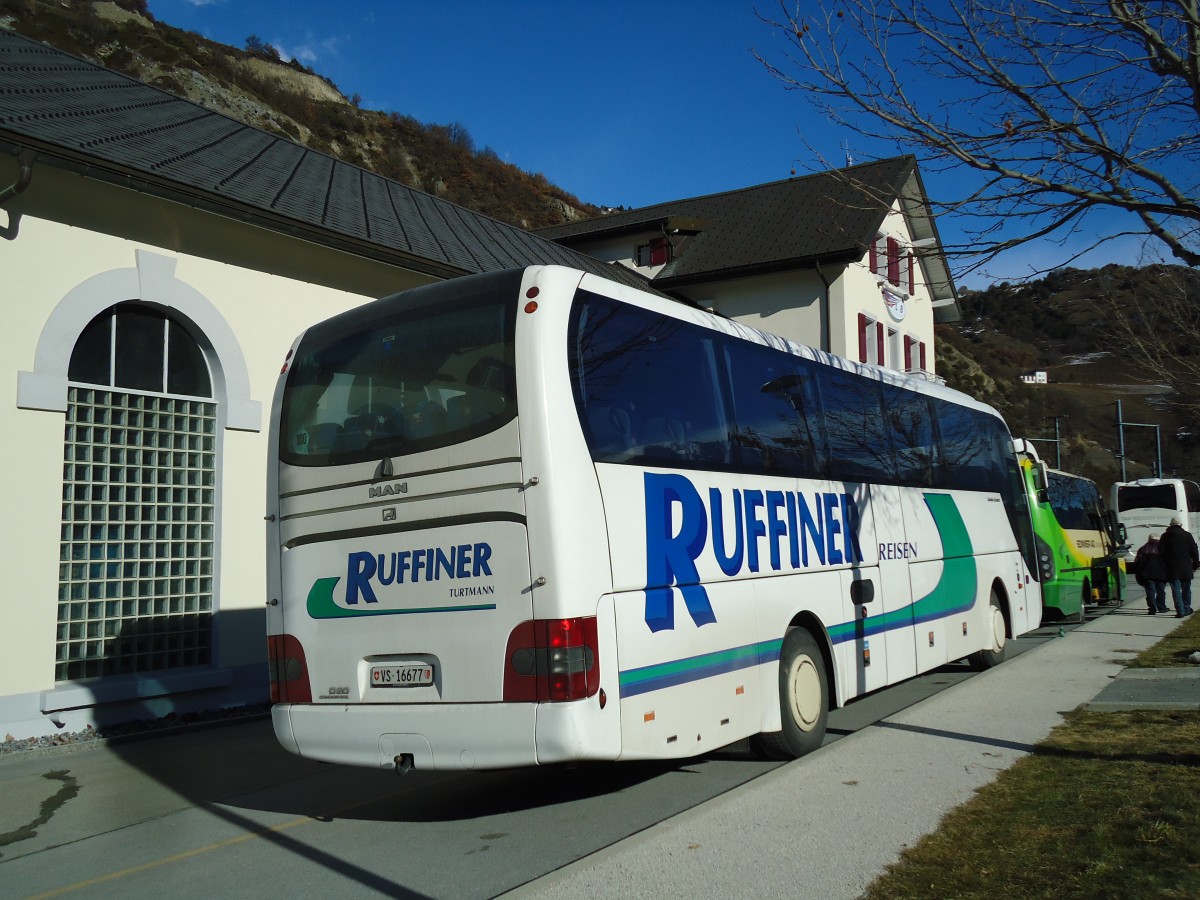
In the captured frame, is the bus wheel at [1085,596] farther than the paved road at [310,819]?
Yes

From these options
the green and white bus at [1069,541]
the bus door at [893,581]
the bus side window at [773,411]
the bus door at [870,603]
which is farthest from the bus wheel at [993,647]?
the bus side window at [773,411]

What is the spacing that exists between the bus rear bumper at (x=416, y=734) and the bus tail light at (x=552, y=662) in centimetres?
11

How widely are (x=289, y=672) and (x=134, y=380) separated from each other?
595 cm

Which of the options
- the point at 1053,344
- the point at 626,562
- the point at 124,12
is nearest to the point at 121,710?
the point at 626,562

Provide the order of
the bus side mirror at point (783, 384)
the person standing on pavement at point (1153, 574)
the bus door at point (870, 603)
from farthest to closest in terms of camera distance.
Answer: the person standing on pavement at point (1153, 574), the bus door at point (870, 603), the bus side mirror at point (783, 384)

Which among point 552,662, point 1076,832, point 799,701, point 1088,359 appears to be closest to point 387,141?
point 1088,359

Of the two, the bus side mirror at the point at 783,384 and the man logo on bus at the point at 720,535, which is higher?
the bus side mirror at the point at 783,384

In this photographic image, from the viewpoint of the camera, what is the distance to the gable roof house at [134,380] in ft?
32.5

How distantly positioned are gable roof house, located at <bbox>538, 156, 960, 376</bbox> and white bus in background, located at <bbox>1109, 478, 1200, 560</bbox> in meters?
7.42

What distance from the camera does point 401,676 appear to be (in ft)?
20.2

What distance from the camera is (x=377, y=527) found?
250 inches

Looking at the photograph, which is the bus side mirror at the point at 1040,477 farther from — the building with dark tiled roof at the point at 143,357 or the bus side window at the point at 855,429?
the bus side window at the point at 855,429

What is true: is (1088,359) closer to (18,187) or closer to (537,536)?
(18,187)

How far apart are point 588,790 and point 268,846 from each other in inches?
89.0
